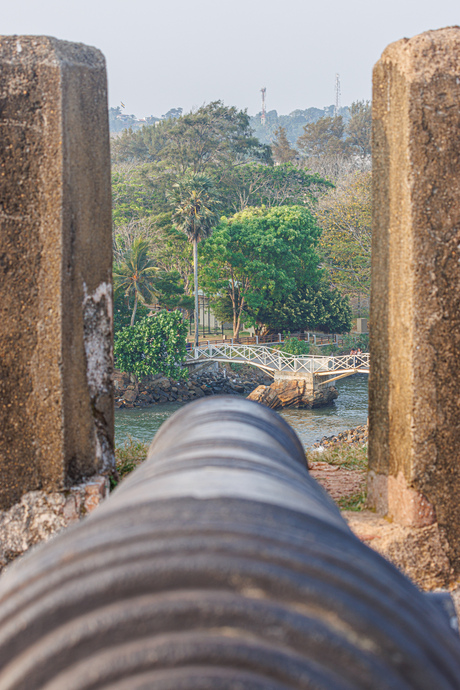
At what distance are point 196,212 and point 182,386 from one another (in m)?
9.74

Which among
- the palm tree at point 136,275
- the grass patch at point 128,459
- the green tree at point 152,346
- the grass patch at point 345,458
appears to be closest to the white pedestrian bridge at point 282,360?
A: the green tree at point 152,346

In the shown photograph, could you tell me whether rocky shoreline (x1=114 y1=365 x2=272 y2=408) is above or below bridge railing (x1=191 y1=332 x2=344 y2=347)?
below

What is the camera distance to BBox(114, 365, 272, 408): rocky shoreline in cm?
3053

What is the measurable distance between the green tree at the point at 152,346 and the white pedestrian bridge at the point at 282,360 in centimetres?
239

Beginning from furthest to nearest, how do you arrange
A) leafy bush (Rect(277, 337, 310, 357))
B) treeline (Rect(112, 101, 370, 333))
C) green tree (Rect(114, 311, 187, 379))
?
1. leafy bush (Rect(277, 337, 310, 357))
2. treeline (Rect(112, 101, 370, 333))
3. green tree (Rect(114, 311, 187, 379))

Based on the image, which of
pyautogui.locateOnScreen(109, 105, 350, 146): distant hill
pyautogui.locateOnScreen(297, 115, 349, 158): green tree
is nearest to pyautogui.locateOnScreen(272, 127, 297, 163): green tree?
pyautogui.locateOnScreen(297, 115, 349, 158): green tree

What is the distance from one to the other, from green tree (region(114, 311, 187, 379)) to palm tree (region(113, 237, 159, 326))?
1.55 metres

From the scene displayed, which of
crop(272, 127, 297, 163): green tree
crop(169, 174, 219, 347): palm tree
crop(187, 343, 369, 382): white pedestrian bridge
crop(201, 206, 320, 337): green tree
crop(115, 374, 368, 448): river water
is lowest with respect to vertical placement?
crop(115, 374, 368, 448): river water

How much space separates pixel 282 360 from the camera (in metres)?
32.4

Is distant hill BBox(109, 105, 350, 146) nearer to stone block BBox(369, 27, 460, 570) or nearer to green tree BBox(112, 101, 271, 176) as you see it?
green tree BBox(112, 101, 271, 176)

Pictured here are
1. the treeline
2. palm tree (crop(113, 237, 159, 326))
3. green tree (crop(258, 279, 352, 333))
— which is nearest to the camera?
palm tree (crop(113, 237, 159, 326))

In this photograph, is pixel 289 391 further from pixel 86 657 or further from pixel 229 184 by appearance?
pixel 86 657

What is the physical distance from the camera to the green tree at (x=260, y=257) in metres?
35.2

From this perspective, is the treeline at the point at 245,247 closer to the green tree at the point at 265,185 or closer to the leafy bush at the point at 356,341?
the green tree at the point at 265,185
